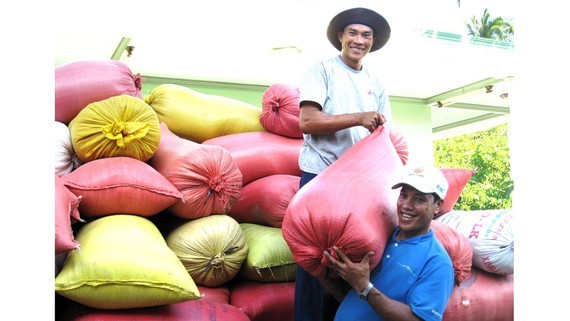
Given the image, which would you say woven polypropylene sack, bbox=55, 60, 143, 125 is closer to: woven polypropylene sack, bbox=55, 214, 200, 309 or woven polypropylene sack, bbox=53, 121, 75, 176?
woven polypropylene sack, bbox=53, 121, 75, 176

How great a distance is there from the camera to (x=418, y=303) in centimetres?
204

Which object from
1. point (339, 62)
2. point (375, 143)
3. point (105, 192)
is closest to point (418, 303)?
point (375, 143)

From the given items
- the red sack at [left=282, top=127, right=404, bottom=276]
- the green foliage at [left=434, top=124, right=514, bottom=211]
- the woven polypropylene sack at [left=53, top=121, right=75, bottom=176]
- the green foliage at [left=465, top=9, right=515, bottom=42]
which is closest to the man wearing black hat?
the red sack at [left=282, top=127, right=404, bottom=276]

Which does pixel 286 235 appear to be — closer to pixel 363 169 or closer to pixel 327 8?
pixel 363 169

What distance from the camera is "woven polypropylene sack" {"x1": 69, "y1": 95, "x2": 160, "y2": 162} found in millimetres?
2725

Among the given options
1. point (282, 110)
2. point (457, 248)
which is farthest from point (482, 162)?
point (457, 248)

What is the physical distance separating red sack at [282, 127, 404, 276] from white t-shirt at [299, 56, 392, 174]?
0.18 metres

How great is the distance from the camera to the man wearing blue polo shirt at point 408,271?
6.71 feet

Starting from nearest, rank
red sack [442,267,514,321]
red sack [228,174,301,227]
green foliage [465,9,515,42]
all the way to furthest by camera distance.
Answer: red sack [442,267,514,321] → red sack [228,174,301,227] → green foliage [465,9,515,42]

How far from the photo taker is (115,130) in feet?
8.92

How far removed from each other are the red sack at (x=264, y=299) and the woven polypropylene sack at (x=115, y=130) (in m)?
0.77

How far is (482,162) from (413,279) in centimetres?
2244

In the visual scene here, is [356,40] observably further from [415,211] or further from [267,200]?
[267,200]

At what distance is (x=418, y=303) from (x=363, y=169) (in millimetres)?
541
